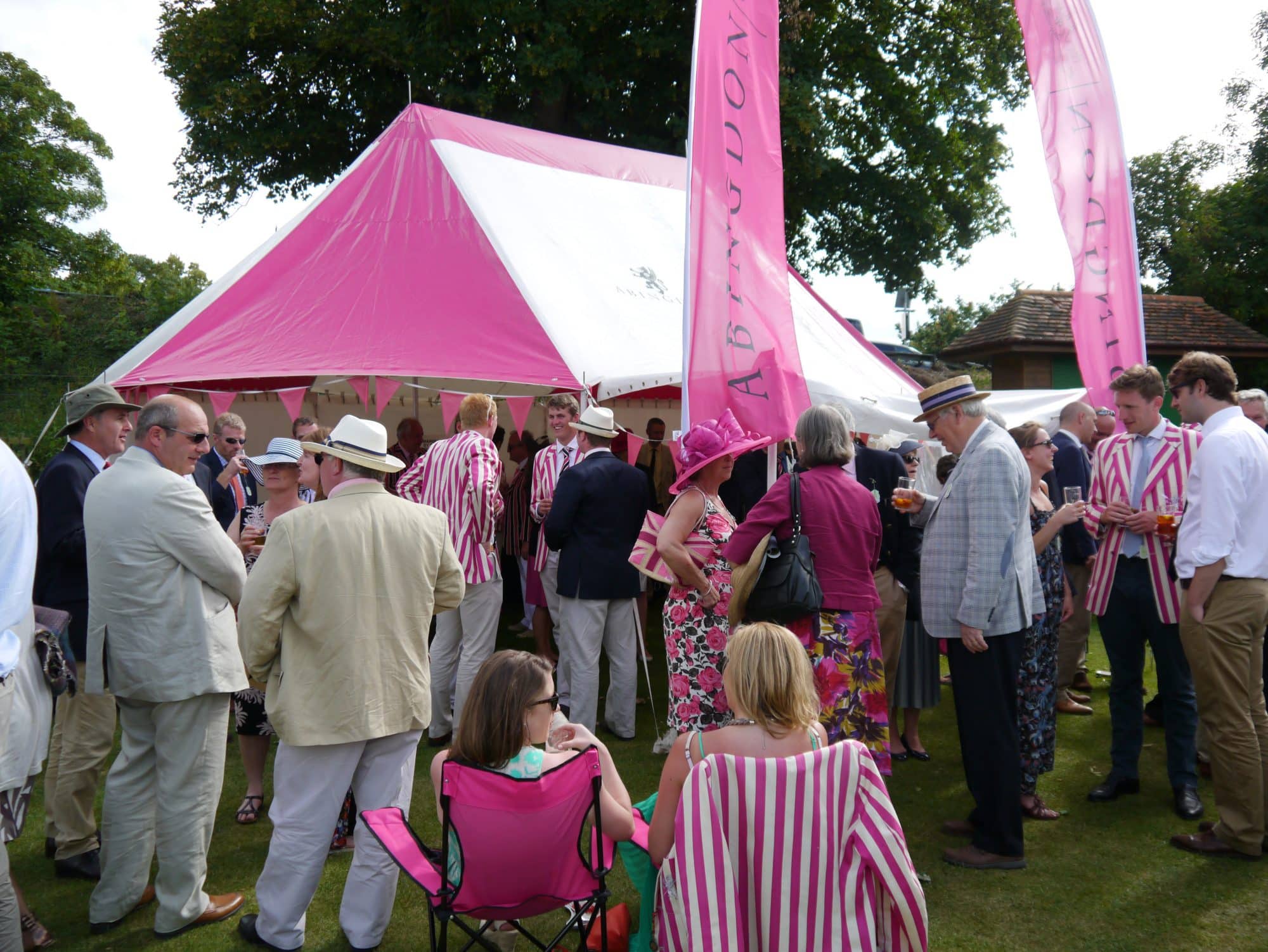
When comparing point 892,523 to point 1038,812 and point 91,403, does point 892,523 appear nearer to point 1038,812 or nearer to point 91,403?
point 1038,812

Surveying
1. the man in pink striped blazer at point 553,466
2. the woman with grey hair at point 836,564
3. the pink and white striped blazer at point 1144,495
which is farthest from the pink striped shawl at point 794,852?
the man in pink striped blazer at point 553,466

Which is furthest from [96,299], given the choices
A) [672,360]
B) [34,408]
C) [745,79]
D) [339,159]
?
[745,79]

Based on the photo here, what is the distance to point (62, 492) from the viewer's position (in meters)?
3.63

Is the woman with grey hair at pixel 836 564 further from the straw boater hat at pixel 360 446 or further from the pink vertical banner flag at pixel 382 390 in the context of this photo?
the pink vertical banner flag at pixel 382 390

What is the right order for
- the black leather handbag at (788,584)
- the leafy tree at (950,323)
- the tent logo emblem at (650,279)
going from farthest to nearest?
the leafy tree at (950,323) → the tent logo emblem at (650,279) → the black leather handbag at (788,584)

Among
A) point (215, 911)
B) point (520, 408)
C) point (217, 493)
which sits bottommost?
point (215, 911)

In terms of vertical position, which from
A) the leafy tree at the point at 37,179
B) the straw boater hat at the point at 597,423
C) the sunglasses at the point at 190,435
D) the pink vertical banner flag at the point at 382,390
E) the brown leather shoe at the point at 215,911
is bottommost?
the brown leather shoe at the point at 215,911

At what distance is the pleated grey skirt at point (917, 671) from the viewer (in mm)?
5000

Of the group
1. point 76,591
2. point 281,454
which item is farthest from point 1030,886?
point 76,591

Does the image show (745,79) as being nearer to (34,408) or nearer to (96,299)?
(34,408)

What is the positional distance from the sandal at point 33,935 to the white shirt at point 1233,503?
442cm

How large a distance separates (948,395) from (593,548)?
2.18 m

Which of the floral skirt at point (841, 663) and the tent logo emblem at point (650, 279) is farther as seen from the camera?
the tent logo emblem at point (650, 279)

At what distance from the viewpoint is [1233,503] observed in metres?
3.58
